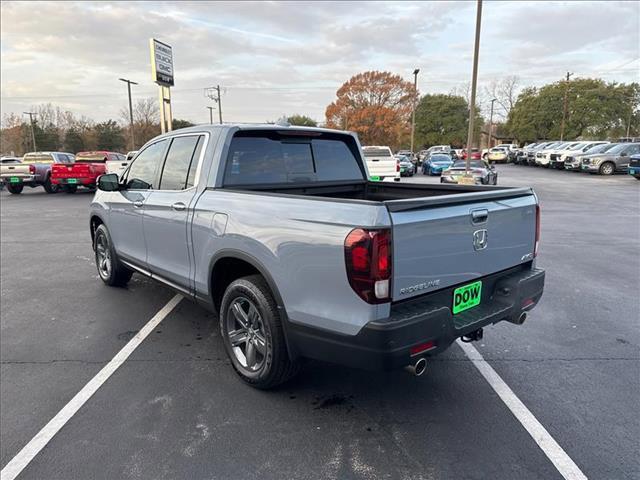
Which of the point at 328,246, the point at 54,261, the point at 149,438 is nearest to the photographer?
the point at 328,246

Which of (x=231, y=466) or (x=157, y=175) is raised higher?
(x=157, y=175)

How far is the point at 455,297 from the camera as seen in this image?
2.91m

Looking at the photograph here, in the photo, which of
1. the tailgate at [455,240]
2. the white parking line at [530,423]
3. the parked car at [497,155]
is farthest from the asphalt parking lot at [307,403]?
the parked car at [497,155]

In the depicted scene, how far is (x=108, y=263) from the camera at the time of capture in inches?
229

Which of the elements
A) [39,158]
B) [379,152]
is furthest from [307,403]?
[39,158]

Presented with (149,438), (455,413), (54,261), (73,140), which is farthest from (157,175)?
(73,140)

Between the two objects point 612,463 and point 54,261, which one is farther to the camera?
point 54,261

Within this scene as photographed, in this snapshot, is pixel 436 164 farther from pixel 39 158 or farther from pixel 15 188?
pixel 15 188

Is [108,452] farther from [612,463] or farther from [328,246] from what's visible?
[612,463]

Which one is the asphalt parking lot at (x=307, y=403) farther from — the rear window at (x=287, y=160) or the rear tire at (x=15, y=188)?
the rear tire at (x=15, y=188)

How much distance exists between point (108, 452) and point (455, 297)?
7.61ft

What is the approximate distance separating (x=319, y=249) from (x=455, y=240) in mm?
857

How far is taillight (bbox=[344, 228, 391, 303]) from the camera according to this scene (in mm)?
2404

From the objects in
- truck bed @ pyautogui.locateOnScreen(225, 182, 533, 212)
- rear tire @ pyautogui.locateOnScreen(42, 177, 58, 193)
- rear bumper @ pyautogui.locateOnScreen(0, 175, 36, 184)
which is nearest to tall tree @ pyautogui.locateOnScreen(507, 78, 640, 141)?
rear tire @ pyautogui.locateOnScreen(42, 177, 58, 193)
